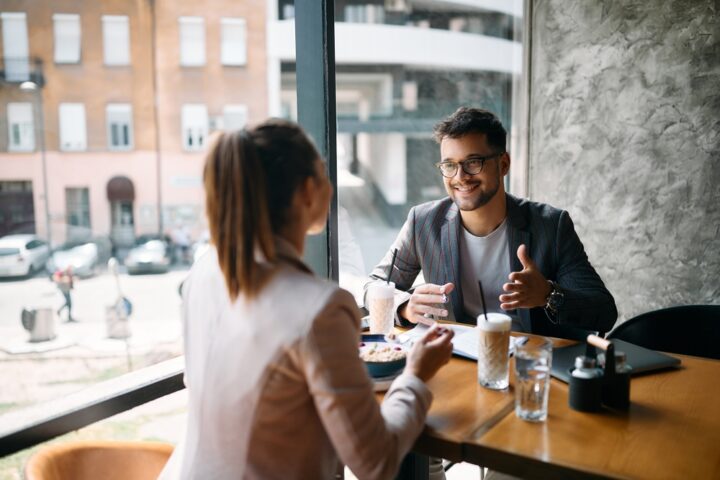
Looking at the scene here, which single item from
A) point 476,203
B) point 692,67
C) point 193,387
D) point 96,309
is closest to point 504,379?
point 193,387

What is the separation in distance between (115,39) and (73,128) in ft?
1.67

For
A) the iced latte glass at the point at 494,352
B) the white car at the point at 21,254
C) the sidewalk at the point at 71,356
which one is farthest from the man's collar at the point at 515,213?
the white car at the point at 21,254

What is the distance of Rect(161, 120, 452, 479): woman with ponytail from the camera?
0.92 metres

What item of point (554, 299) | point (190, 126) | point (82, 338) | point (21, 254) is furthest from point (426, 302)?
point (190, 126)

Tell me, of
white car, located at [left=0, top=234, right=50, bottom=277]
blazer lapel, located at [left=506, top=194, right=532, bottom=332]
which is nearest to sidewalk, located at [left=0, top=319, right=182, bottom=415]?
white car, located at [left=0, top=234, right=50, bottom=277]

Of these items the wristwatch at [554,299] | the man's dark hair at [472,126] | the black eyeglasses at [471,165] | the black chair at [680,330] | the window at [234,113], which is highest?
the window at [234,113]

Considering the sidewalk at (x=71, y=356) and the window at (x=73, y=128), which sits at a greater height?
the window at (x=73, y=128)

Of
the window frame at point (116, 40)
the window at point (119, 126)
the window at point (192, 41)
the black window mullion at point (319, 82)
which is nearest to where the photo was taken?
the black window mullion at point (319, 82)

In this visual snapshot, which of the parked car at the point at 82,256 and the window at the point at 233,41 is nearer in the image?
the parked car at the point at 82,256

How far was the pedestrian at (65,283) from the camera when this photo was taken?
223 centimetres

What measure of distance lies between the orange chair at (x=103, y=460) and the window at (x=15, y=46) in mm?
1354

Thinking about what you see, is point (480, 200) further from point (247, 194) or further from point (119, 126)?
point (119, 126)

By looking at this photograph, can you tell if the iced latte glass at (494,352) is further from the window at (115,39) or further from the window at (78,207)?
the window at (115,39)

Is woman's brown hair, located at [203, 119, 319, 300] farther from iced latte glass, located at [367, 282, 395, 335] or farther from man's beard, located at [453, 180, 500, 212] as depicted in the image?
man's beard, located at [453, 180, 500, 212]
